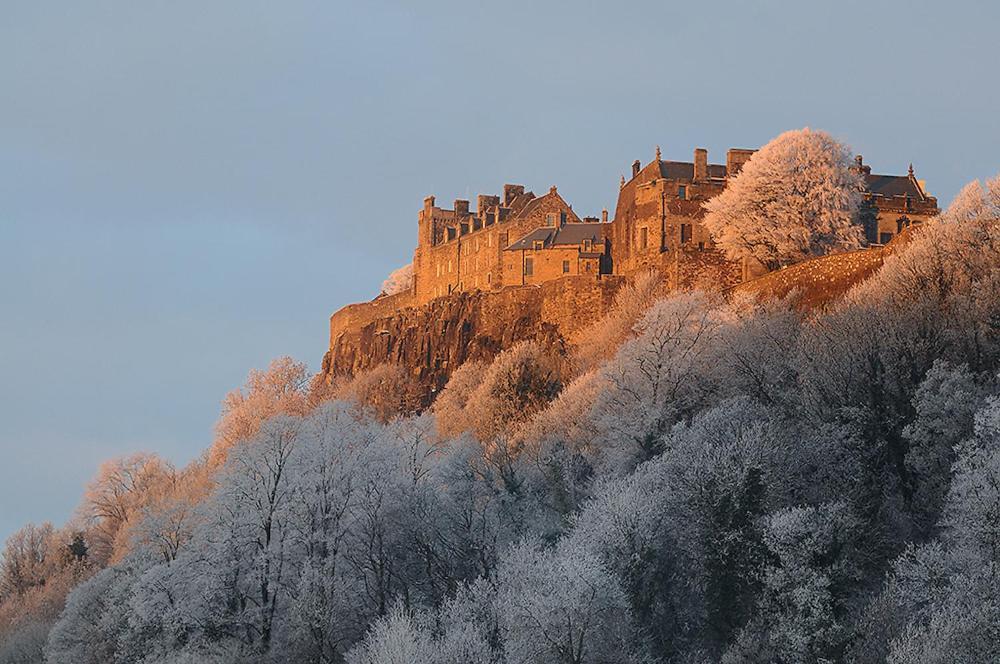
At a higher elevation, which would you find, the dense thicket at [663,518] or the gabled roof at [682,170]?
the gabled roof at [682,170]

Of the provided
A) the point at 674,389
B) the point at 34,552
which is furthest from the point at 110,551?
the point at 674,389

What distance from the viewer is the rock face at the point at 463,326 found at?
85750 millimetres

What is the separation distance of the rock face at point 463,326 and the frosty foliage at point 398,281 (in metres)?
18.3

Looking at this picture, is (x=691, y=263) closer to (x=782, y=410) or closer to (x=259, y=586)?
(x=782, y=410)

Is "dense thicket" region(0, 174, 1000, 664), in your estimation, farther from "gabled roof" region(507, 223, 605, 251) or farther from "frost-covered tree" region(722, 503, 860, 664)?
"gabled roof" region(507, 223, 605, 251)

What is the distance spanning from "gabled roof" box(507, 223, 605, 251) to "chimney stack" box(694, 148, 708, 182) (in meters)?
10.3

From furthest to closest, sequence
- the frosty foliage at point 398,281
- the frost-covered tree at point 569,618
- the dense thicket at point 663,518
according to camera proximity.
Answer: the frosty foliage at point 398,281 < the frost-covered tree at point 569,618 < the dense thicket at point 663,518

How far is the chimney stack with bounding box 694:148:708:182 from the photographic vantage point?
8388cm

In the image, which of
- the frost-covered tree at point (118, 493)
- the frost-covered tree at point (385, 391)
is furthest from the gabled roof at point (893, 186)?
the frost-covered tree at point (118, 493)

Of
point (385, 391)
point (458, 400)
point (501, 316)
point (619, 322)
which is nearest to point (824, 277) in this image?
point (619, 322)

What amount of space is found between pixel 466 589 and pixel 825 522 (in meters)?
11.1

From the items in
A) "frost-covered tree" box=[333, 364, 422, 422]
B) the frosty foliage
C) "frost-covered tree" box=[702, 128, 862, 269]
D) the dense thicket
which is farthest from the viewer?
the frosty foliage

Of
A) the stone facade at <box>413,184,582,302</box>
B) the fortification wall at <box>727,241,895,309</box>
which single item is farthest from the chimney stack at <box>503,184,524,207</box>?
the fortification wall at <box>727,241,895,309</box>

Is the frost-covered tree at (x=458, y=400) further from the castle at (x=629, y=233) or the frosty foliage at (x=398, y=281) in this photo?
the frosty foliage at (x=398, y=281)
